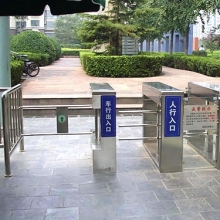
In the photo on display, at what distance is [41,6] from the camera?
3781 mm

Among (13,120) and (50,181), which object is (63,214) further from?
(13,120)

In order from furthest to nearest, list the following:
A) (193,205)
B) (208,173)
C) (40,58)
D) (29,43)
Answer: (29,43), (40,58), (208,173), (193,205)

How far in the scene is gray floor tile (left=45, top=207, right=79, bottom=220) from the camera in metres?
2.87

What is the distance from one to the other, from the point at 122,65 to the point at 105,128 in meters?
9.48

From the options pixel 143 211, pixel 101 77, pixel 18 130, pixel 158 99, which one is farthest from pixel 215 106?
pixel 101 77

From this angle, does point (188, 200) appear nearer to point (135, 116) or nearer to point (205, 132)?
point (205, 132)

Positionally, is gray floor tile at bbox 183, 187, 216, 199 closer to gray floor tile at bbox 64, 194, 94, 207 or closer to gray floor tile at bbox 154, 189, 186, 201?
gray floor tile at bbox 154, 189, 186, 201

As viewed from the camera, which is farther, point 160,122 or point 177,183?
point 160,122

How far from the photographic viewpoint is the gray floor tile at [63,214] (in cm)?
287

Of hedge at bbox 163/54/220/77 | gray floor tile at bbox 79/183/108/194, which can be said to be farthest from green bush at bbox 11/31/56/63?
gray floor tile at bbox 79/183/108/194

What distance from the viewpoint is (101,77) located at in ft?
43.5

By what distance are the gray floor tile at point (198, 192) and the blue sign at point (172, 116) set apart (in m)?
0.69

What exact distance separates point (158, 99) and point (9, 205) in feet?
6.39

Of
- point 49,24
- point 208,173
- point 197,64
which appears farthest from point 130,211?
A: point 49,24
